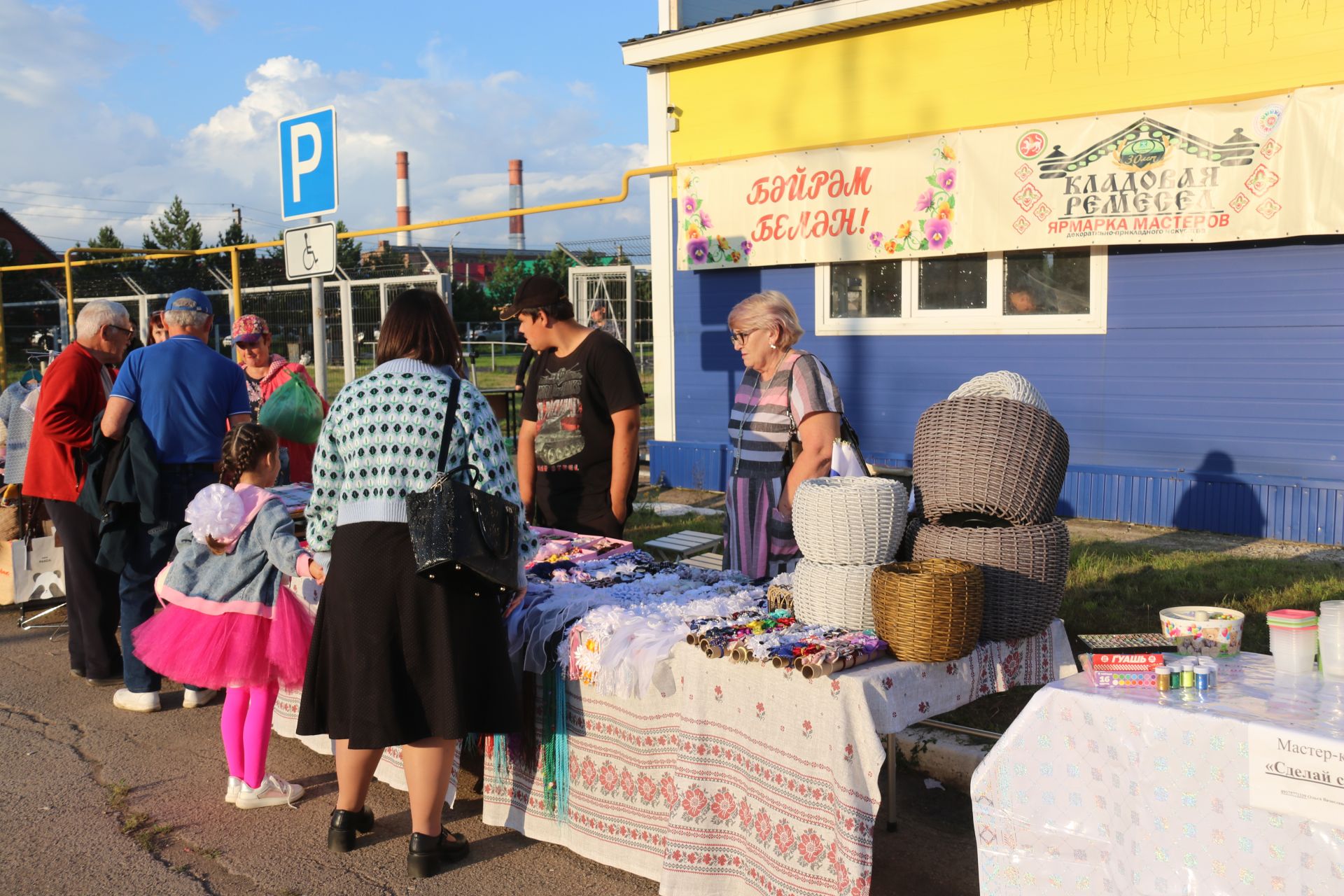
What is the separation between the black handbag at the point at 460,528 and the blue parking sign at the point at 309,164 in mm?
4435

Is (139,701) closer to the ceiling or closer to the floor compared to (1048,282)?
closer to the floor

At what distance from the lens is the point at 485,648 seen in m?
3.62

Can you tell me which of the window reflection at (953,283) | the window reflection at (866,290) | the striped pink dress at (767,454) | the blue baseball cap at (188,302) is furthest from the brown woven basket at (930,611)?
the window reflection at (866,290)

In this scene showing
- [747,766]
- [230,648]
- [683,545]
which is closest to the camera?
[747,766]

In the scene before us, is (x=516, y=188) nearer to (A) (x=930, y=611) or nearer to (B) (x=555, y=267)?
(B) (x=555, y=267)

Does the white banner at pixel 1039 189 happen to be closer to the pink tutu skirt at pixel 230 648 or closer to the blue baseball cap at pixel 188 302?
the blue baseball cap at pixel 188 302

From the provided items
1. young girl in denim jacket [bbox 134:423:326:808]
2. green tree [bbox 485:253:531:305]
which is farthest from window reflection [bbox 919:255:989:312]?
green tree [bbox 485:253:531:305]

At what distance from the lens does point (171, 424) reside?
5641mm

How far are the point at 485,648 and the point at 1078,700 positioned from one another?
71.1 inches

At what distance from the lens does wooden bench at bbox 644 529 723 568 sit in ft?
21.9

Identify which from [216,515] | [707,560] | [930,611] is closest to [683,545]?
[707,560]

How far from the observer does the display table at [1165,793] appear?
7.98 feet

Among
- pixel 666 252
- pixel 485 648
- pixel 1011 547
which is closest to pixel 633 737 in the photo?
pixel 485 648

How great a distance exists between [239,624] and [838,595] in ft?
7.86
